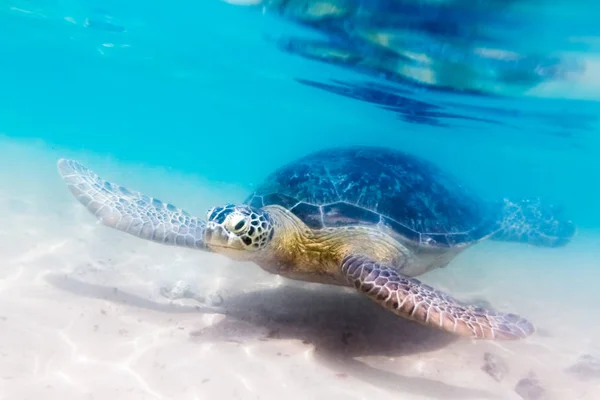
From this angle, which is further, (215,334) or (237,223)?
(215,334)

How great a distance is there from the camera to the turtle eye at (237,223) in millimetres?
4215

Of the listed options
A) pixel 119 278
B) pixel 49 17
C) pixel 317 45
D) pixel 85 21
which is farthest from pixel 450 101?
pixel 49 17

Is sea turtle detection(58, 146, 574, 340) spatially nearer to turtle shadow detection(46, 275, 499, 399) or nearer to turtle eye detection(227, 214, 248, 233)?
turtle eye detection(227, 214, 248, 233)

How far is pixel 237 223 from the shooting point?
4.25m

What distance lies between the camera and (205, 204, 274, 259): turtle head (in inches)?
166

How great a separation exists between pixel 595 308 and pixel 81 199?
27.5 feet

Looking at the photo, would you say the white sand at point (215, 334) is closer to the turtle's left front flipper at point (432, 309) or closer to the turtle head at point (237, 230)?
the turtle's left front flipper at point (432, 309)

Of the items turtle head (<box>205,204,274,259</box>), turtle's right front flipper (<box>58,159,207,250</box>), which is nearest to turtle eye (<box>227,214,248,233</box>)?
turtle head (<box>205,204,274,259</box>)

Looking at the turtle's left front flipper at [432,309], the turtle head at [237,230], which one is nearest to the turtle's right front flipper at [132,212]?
the turtle head at [237,230]

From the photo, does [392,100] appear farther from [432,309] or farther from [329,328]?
[432,309]

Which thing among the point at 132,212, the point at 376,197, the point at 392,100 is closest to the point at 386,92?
the point at 392,100

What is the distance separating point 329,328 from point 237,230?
1.69m

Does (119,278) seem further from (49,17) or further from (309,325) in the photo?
(49,17)

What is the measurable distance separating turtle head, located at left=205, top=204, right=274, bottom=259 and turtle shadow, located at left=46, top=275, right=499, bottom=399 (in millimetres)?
927
